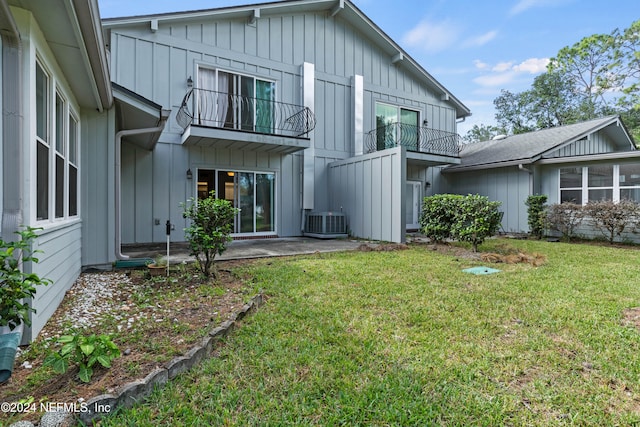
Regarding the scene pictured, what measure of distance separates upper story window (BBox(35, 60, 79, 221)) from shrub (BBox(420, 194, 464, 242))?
7.49 meters

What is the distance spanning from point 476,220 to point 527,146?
7.07 metres

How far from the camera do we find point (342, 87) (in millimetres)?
11773

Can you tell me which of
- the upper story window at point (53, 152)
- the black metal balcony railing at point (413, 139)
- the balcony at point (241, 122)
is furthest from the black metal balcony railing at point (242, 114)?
the upper story window at point (53, 152)

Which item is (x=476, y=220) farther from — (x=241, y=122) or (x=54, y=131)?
(x=54, y=131)

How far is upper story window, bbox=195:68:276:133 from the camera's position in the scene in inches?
367

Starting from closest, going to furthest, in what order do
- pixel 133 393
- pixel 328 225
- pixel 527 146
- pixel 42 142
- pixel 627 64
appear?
pixel 133 393 → pixel 42 142 → pixel 328 225 → pixel 527 146 → pixel 627 64

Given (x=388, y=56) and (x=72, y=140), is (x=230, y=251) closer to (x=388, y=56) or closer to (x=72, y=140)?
(x=72, y=140)

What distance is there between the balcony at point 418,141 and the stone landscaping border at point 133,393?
986 cm

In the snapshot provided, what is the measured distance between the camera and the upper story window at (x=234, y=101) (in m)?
9.31

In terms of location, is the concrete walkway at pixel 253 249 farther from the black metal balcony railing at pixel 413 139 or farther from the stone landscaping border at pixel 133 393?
the black metal balcony railing at pixel 413 139

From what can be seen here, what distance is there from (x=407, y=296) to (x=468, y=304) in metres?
0.67

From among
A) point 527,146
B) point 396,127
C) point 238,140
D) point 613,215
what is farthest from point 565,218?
point 238,140

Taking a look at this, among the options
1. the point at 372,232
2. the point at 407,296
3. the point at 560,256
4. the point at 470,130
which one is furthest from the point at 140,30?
the point at 470,130

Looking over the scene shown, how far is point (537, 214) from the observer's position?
1080cm
